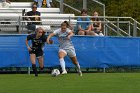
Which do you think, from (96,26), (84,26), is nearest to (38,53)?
(84,26)

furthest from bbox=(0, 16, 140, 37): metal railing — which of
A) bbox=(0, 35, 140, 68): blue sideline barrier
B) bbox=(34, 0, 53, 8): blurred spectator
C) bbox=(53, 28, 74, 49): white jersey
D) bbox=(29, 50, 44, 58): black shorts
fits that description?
bbox=(34, 0, 53, 8): blurred spectator

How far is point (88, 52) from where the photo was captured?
25.9 meters

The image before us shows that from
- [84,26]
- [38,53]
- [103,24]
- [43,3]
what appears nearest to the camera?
[38,53]

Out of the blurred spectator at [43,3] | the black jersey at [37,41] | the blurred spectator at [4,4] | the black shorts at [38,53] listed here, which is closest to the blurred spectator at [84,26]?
the black shorts at [38,53]

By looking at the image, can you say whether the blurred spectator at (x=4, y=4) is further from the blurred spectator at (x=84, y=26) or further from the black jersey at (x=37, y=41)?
the black jersey at (x=37, y=41)

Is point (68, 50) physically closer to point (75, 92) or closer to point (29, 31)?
point (29, 31)

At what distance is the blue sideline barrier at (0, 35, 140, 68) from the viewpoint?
25.2m

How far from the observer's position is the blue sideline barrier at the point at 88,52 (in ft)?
82.6

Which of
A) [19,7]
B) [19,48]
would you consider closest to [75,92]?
[19,48]

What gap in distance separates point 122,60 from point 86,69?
1609mm

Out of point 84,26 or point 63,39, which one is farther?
point 84,26

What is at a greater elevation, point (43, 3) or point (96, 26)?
point (43, 3)

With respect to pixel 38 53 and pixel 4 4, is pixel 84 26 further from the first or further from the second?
pixel 4 4

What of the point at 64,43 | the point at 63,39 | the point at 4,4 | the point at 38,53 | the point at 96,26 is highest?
the point at 4,4
